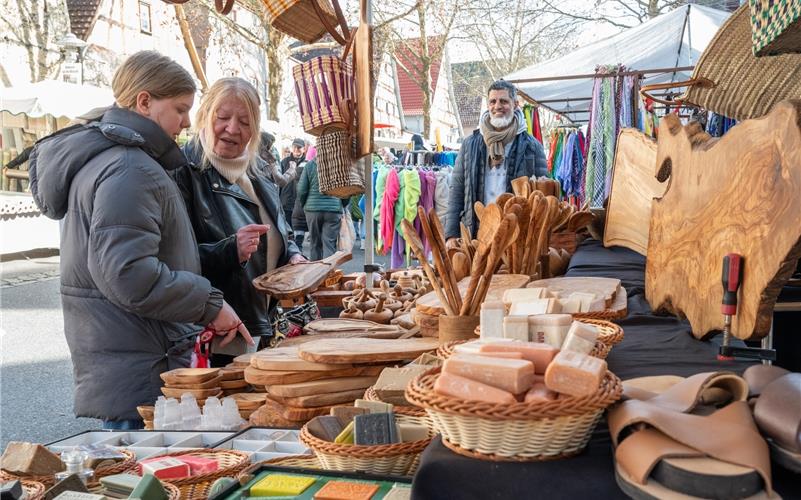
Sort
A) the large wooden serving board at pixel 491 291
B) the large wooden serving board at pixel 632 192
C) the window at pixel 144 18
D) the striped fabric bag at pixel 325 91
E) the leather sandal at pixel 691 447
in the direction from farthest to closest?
the window at pixel 144 18, the striped fabric bag at pixel 325 91, the large wooden serving board at pixel 632 192, the large wooden serving board at pixel 491 291, the leather sandal at pixel 691 447

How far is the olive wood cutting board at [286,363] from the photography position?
179 cm

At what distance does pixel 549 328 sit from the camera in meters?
1.17

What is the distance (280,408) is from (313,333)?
59cm

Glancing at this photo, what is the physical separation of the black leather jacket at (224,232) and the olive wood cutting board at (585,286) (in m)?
1.27

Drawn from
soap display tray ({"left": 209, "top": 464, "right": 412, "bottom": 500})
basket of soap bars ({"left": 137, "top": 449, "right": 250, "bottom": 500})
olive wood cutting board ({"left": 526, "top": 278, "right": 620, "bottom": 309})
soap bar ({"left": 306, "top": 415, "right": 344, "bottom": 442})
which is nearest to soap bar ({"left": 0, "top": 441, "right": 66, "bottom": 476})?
basket of soap bars ({"left": 137, "top": 449, "right": 250, "bottom": 500})

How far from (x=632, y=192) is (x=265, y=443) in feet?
6.98

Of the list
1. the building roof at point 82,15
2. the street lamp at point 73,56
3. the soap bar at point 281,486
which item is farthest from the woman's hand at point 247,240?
the building roof at point 82,15

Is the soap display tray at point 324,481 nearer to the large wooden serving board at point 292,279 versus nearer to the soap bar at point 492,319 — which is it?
the soap bar at point 492,319

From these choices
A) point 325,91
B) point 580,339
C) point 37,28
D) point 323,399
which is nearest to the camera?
point 580,339

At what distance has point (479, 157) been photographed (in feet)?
15.3

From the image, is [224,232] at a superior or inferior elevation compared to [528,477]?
superior

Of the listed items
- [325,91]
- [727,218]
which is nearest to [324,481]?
[727,218]

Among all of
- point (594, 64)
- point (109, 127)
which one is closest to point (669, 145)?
point (109, 127)

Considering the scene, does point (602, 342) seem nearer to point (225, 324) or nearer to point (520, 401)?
point (520, 401)
